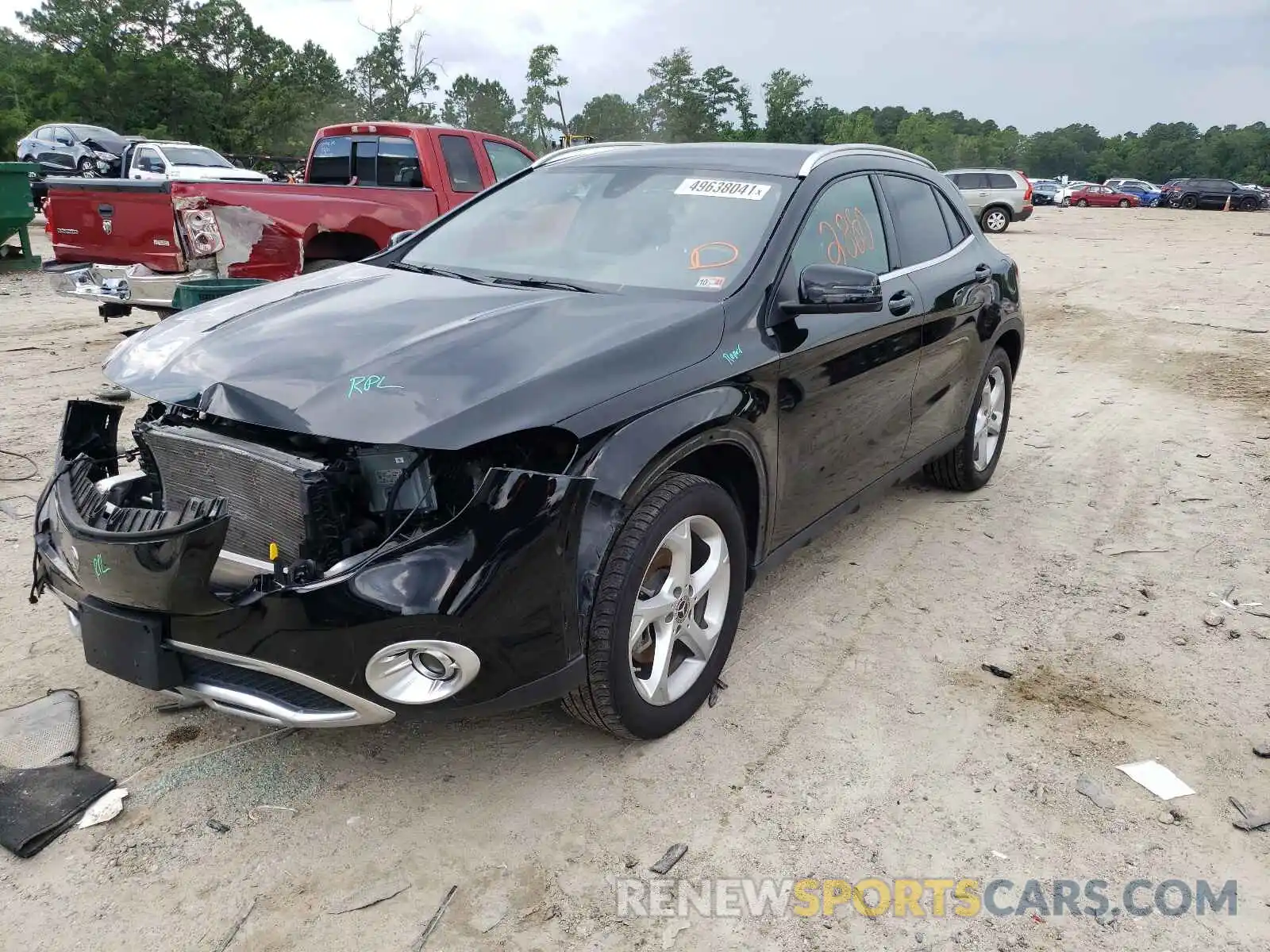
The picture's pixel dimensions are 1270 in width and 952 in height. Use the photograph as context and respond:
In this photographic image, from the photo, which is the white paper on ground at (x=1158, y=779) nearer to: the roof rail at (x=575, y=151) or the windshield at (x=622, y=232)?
the windshield at (x=622, y=232)

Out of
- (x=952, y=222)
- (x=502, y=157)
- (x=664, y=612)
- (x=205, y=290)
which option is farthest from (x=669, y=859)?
(x=502, y=157)

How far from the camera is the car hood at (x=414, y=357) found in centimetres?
248

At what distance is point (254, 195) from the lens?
7527mm

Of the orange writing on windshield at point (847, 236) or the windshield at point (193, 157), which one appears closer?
the orange writing on windshield at point (847, 236)

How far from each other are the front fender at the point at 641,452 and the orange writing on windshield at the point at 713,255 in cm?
53

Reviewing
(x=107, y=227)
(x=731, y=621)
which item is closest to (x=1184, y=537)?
(x=731, y=621)

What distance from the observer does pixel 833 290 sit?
3.29 m

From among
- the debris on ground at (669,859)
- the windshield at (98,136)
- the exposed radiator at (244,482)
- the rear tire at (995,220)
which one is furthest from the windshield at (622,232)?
the rear tire at (995,220)

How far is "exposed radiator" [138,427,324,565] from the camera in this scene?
252cm

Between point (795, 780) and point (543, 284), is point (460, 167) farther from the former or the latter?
point (795, 780)

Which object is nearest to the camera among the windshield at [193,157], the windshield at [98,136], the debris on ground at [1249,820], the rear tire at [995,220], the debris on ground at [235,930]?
the debris on ground at [235,930]

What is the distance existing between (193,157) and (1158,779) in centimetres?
1976

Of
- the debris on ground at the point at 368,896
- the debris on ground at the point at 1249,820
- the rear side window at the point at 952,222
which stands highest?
the rear side window at the point at 952,222

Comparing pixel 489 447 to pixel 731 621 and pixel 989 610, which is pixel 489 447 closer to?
pixel 731 621
